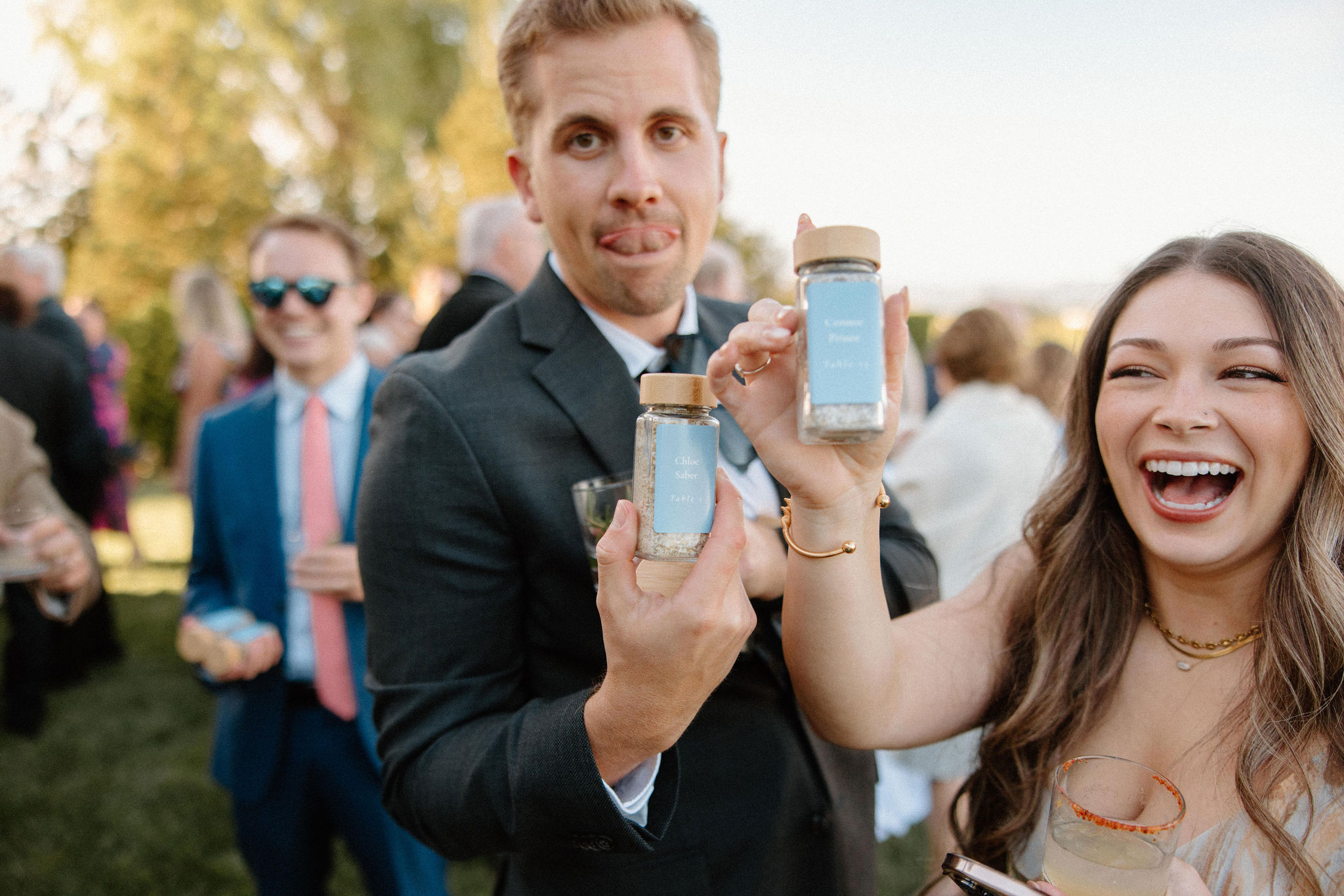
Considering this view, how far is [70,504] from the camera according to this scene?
592cm

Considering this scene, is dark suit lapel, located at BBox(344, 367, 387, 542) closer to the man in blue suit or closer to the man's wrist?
the man in blue suit

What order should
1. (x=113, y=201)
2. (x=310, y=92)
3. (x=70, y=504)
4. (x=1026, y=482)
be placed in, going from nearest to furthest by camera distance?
(x=1026, y=482) < (x=70, y=504) < (x=113, y=201) < (x=310, y=92)

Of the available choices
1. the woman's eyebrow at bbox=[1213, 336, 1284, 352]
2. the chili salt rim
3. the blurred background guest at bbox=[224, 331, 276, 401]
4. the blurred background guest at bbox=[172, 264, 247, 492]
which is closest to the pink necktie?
the blurred background guest at bbox=[224, 331, 276, 401]

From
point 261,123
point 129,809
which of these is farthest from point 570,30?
point 261,123

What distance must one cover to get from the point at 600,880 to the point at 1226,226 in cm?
200

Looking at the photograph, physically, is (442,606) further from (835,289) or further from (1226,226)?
(1226,226)

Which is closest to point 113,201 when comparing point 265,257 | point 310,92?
point 310,92

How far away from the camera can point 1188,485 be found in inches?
67.5

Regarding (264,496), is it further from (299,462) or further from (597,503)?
(597,503)

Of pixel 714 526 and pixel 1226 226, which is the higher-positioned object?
pixel 1226 226

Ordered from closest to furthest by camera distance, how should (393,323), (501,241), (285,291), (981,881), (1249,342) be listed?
(981,881) → (1249,342) → (285,291) → (501,241) → (393,323)

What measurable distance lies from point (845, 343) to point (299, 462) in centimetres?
243

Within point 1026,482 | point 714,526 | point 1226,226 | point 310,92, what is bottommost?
point 1026,482

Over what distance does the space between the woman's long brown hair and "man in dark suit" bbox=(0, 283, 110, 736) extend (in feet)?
19.7
